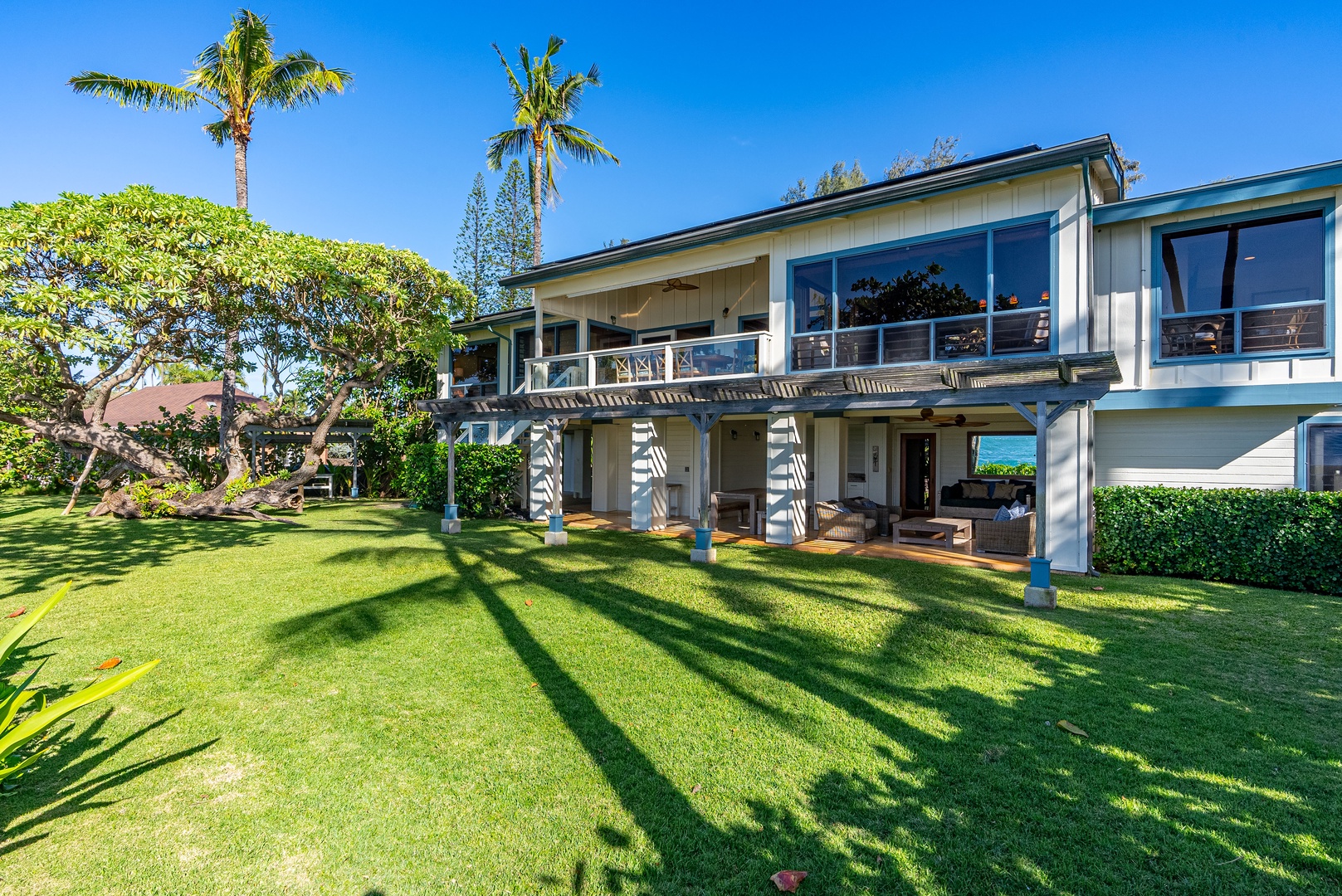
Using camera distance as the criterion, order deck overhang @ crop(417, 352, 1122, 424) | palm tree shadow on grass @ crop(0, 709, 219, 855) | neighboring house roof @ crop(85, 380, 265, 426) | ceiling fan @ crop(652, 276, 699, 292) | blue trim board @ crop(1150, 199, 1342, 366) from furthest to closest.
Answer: neighboring house roof @ crop(85, 380, 265, 426) < ceiling fan @ crop(652, 276, 699, 292) < blue trim board @ crop(1150, 199, 1342, 366) < deck overhang @ crop(417, 352, 1122, 424) < palm tree shadow on grass @ crop(0, 709, 219, 855)

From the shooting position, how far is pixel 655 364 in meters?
13.5

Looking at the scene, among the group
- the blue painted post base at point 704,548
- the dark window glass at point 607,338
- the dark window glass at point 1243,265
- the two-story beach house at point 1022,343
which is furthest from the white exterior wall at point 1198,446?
the dark window glass at point 607,338

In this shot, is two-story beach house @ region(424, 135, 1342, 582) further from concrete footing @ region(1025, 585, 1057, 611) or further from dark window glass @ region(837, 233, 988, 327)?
concrete footing @ region(1025, 585, 1057, 611)

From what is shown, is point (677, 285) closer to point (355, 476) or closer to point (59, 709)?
point (59, 709)

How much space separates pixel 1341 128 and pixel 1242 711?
24288mm

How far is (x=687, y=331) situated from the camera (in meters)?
15.8

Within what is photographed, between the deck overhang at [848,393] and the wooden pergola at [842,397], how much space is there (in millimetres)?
12

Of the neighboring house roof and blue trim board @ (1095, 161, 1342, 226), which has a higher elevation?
blue trim board @ (1095, 161, 1342, 226)

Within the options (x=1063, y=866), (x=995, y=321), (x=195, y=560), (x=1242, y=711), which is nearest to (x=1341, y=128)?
(x=995, y=321)

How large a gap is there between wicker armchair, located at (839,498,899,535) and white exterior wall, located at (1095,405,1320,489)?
381 centimetres

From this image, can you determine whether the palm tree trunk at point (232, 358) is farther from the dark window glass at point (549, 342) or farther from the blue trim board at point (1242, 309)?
the blue trim board at point (1242, 309)

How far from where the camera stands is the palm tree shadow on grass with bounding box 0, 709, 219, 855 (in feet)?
9.86

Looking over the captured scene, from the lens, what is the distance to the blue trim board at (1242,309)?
8570 millimetres

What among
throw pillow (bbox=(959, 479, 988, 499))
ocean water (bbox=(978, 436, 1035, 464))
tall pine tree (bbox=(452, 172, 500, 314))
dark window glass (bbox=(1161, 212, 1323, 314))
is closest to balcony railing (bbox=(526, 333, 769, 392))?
throw pillow (bbox=(959, 479, 988, 499))
